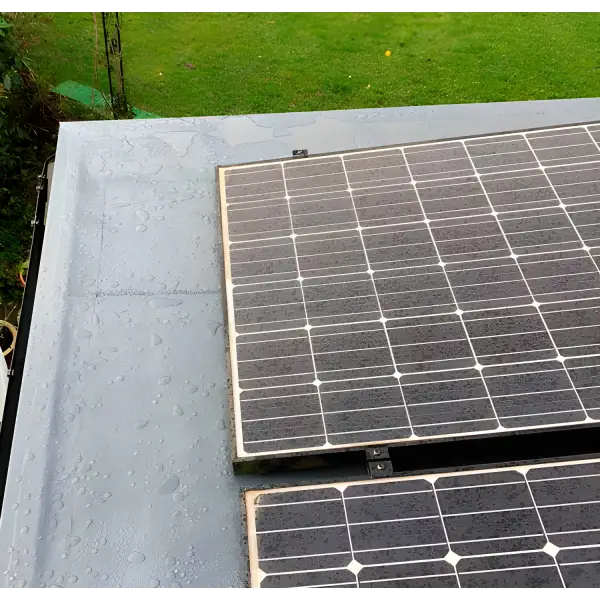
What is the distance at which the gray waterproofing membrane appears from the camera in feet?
18.1

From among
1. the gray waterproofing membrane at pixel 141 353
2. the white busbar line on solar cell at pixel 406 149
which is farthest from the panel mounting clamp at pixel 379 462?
the white busbar line on solar cell at pixel 406 149

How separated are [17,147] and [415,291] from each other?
38.4 ft

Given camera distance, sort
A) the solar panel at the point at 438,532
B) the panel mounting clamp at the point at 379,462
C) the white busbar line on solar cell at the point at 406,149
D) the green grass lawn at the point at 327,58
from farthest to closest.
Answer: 1. the green grass lawn at the point at 327,58
2. the white busbar line on solar cell at the point at 406,149
3. the panel mounting clamp at the point at 379,462
4. the solar panel at the point at 438,532

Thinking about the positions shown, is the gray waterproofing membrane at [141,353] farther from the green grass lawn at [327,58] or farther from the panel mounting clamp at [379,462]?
the green grass lawn at [327,58]

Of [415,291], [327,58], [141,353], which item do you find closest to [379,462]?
→ [415,291]

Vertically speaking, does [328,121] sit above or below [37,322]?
above

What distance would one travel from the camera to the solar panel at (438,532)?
193 inches

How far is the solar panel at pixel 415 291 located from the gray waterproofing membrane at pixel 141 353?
53 centimetres

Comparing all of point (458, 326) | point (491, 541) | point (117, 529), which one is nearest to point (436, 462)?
point (491, 541)

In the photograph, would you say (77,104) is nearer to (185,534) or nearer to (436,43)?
(436,43)

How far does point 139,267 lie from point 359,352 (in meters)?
2.94

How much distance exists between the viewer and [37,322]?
7.12m

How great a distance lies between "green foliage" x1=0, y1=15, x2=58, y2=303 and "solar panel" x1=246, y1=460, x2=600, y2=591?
32.9 ft

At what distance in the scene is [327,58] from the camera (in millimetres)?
20078
